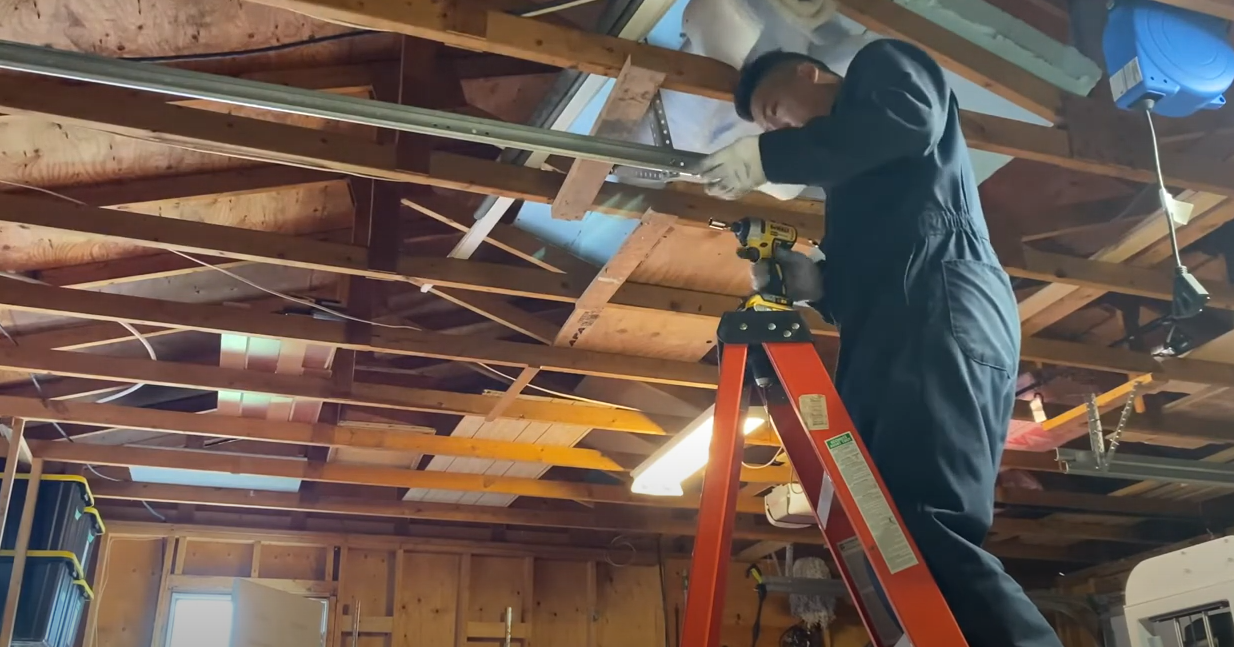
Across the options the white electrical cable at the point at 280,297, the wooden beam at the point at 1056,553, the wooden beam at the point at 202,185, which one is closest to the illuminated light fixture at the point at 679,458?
the white electrical cable at the point at 280,297

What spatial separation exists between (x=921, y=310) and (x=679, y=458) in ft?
9.50

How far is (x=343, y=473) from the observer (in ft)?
16.8

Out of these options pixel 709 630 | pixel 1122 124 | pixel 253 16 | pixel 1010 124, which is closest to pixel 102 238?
pixel 253 16

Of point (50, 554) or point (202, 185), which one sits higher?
point (202, 185)

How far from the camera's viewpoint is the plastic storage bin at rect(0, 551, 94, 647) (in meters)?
4.27

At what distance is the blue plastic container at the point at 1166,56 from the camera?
2.36m

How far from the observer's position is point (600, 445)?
5.05 meters

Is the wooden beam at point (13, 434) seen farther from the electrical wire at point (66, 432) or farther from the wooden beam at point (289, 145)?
the wooden beam at point (289, 145)

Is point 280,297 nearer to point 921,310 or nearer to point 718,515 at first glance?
point 718,515

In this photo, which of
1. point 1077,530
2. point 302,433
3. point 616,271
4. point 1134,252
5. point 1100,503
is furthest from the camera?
point 1077,530

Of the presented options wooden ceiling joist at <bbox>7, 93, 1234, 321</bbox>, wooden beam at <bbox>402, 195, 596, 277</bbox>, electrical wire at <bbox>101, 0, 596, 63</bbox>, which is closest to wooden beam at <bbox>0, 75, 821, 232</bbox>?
wooden ceiling joist at <bbox>7, 93, 1234, 321</bbox>

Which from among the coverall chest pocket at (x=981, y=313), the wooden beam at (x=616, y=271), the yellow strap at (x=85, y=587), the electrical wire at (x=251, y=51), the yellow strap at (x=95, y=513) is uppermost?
the electrical wire at (x=251, y=51)

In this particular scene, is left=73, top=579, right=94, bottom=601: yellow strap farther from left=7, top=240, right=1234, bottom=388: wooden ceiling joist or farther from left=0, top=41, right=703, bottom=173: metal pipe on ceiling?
left=0, top=41, right=703, bottom=173: metal pipe on ceiling

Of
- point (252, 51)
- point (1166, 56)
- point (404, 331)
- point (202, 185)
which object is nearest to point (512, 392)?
point (404, 331)
